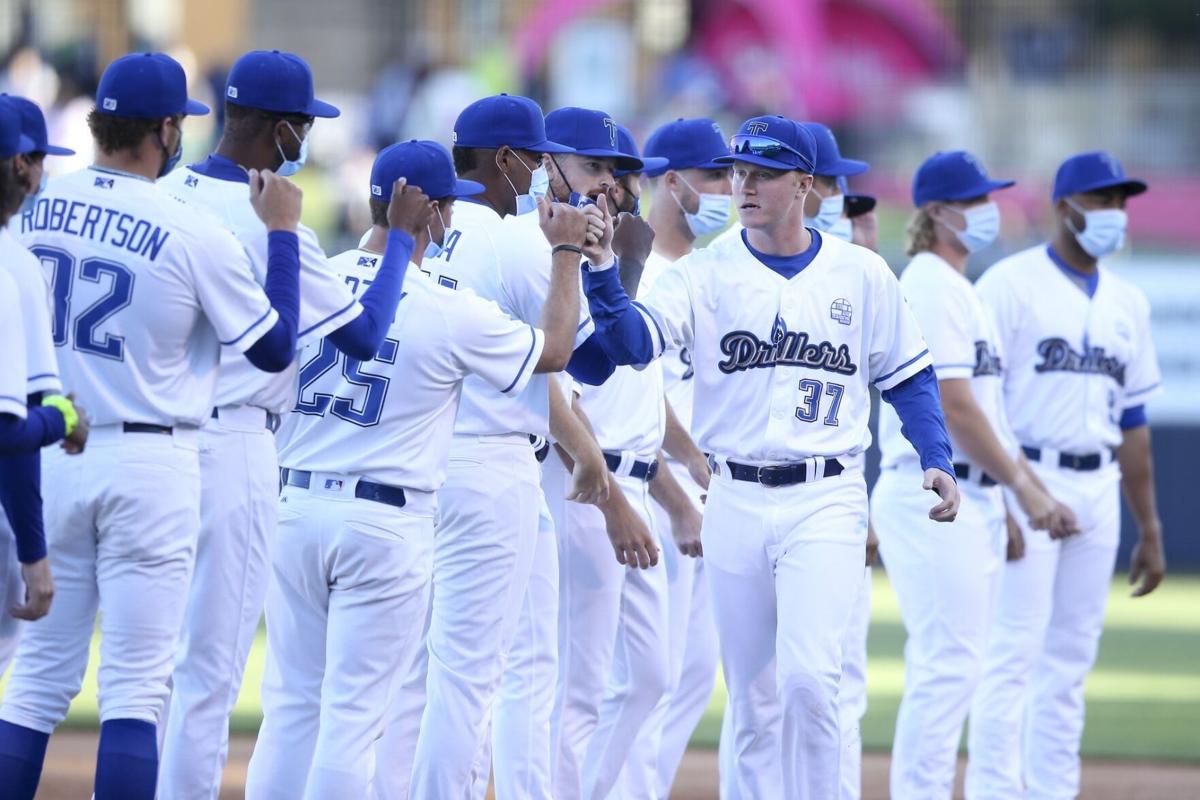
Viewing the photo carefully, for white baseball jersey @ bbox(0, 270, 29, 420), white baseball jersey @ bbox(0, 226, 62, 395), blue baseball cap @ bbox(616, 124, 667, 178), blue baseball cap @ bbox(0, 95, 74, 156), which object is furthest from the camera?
blue baseball cap @ bbox(616, 124, 667, 178)

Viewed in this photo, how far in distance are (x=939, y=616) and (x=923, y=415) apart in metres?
1.12

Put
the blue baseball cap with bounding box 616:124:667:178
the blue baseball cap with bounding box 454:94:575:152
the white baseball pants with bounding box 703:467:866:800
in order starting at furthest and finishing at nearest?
the blue baseball cap with bounding box 616:124:667:178 → the blue baseball cap with bounding box 454:94:575:152 → the white baseball pants with bounding box 703:467:866:800

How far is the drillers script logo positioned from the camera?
5422 millimetres

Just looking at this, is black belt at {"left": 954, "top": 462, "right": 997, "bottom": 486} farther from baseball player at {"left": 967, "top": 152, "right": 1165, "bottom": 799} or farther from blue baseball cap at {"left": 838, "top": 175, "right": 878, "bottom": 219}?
blue baseball cap at {"left": 838, "top": 175, "right": 878, "bottom": 219}

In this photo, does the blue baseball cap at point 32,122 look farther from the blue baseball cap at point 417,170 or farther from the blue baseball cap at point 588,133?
the blue baseball cap at point 588,133

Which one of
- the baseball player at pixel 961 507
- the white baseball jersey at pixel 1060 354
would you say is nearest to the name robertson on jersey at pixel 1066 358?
the white baseball jersey at pixel 1060 354

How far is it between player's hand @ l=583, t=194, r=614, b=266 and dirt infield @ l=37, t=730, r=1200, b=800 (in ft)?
9.03

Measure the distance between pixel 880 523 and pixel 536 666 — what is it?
1.75m

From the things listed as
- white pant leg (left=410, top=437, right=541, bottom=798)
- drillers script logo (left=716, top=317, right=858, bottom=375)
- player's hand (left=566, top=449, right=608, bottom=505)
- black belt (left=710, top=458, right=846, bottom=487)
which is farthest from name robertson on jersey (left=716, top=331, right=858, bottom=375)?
white pant leg (left=410, top=437, right=541, bottom=798)

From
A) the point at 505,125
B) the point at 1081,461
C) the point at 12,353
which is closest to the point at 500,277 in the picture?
the point at 505,125

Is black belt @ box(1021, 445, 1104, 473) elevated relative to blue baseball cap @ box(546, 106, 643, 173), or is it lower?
lower

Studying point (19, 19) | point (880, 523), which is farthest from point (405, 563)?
point (19, 19)

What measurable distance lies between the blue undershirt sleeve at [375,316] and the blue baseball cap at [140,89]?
2.13 ft

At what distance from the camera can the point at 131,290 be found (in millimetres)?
4402
